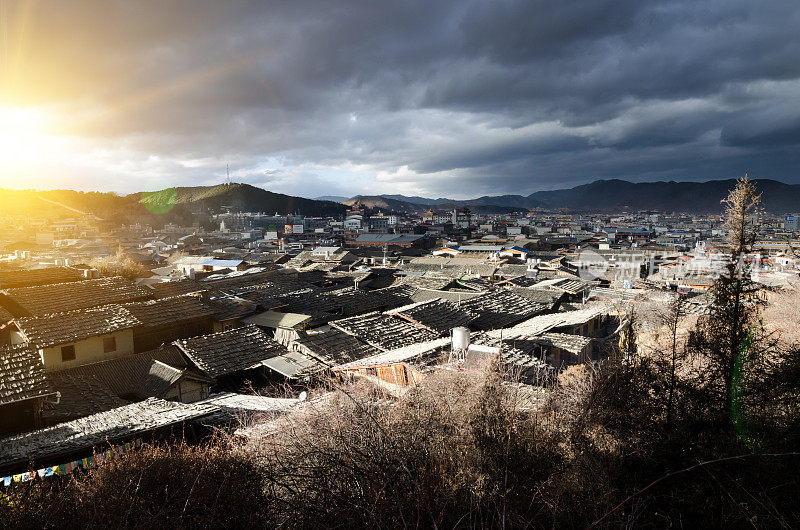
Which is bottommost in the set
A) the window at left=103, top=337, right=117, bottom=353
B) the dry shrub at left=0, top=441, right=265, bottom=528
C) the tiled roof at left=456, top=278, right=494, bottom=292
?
the tiled roof at left=456, top=278, right=494, bottom=292

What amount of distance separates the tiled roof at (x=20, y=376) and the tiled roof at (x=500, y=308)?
1531cm

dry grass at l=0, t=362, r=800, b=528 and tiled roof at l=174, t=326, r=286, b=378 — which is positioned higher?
dry grass at l=0, t=362, r=800, b=528

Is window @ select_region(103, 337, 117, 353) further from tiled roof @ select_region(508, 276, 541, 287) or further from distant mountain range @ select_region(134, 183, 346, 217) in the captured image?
distant mountain range @ select_region(134, 183, 346, 217)

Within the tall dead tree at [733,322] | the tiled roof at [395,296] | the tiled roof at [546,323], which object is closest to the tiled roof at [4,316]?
the tiled roof at [395,296]

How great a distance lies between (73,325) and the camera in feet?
48.5

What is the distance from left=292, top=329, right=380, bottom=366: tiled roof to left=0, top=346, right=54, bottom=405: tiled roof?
7.12 m

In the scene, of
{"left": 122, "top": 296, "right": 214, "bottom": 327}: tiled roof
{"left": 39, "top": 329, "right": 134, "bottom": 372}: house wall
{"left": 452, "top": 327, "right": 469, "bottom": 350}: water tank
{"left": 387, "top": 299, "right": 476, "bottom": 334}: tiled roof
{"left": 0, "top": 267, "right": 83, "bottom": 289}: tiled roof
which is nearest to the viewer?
{"left": 452, "top": 327, "right": 469, "bottom": 350}: water tank

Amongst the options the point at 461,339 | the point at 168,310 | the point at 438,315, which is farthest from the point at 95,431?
the point at 438,315

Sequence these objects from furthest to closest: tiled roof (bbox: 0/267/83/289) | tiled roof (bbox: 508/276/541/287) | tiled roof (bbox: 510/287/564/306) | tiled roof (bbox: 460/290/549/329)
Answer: tiled roof (bbox: 508/276/541/287), tiled roof (bbox: 510/287/564/306), tiled roof (bbox: 0/267/83/289), tiled roof (bbox: 460/290/549/329)

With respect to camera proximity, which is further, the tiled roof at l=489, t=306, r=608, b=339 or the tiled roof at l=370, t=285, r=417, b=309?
the tiled roof at l=370, t=285, r=417, b=309

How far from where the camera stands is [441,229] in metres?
124

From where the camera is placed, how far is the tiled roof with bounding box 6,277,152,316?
54.6 ft

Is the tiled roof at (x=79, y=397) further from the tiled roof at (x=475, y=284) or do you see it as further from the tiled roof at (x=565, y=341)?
the tiled roof at (x=475, y=284)

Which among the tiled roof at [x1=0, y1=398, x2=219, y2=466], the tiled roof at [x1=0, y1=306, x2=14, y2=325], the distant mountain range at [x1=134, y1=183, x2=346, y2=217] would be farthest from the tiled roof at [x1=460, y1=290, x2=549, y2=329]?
the distant mountain range at [x1=134, y1=183, x2=346, y2=217]
